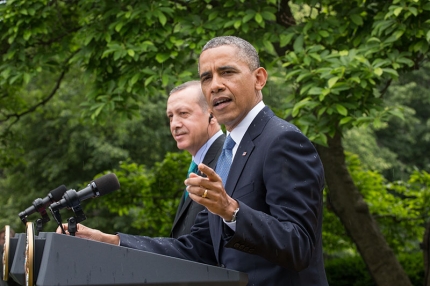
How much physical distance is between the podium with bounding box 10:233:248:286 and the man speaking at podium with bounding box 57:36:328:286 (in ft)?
0.52

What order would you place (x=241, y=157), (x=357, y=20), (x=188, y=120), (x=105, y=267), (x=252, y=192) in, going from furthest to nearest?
→ (x=357, y=20), (x=188, y=120), (x=241, y=157), (x=252, y=192), (x=105, y=267)

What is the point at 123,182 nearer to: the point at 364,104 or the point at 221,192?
the point at 364,104

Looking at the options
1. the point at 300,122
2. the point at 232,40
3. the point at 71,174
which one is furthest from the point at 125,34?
the point at 71,174

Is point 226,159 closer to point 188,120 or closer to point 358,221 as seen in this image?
point 188,120

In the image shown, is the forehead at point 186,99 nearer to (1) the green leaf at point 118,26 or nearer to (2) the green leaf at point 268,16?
(2) the green leaf at point 268,16

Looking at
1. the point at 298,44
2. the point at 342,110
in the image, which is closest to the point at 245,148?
the point at 342,110

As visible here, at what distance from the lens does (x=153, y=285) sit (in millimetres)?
2520

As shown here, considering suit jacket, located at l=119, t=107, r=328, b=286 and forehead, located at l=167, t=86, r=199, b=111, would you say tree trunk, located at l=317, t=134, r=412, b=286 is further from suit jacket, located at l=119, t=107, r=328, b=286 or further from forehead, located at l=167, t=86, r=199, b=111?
suit jacket, located at l=119, t=107, r=328, b=286

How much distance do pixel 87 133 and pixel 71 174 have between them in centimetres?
184

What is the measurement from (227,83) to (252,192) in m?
0.48

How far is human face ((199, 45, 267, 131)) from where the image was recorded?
2.99m

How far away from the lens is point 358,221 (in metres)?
8.91

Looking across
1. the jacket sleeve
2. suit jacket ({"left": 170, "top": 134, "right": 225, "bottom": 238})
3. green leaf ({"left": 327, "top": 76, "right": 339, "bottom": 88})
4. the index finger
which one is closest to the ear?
the jacket sleeve

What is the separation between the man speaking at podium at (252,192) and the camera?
2463 mm
